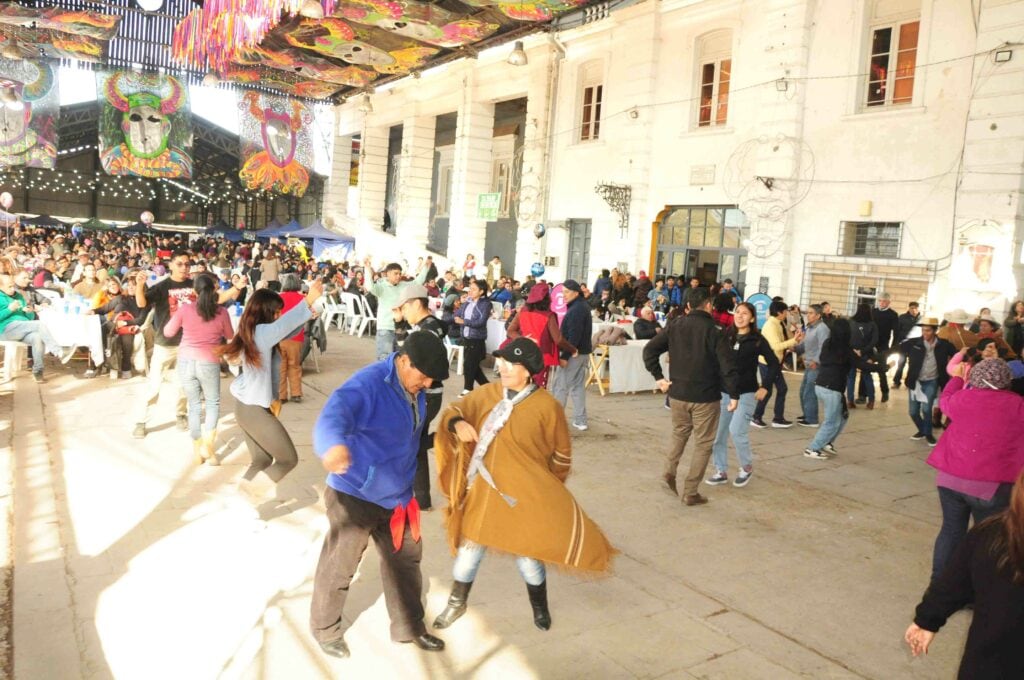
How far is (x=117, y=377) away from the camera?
33.9 ft

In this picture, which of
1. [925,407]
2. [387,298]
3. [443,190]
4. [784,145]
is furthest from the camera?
[443,190]

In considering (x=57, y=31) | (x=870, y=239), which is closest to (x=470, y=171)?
(x=870, y=239)

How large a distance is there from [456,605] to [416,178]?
25430 millimetres

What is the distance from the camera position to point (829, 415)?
791cm

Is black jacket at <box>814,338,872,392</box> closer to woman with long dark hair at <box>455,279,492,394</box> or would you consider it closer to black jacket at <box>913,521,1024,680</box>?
woman with long dark hair at <box>455,279,492,394</box>

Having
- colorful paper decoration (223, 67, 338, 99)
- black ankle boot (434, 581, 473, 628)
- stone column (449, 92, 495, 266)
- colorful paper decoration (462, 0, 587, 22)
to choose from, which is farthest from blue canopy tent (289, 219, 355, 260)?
black ankle boot (434, 581, 473, 628)

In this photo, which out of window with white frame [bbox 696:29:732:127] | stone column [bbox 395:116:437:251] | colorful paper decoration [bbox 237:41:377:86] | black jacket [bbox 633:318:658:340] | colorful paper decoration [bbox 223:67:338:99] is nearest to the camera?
black jacket [bbox 633:318:658:340]

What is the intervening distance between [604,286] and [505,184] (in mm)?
11738

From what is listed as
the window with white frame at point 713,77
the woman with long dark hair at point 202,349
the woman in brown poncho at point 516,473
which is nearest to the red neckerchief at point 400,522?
the woman in brown poncho at point 516,473

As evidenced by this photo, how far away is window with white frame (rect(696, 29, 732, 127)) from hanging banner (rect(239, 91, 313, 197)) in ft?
54.6

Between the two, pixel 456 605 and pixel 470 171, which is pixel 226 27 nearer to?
pixel 470 171

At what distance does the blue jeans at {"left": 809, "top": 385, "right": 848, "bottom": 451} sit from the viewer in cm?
780

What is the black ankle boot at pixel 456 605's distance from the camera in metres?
3.85

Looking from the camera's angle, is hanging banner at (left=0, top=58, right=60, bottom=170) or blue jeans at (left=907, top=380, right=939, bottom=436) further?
hanging banner at (left=0, top=58, right=60, bottom=170)
